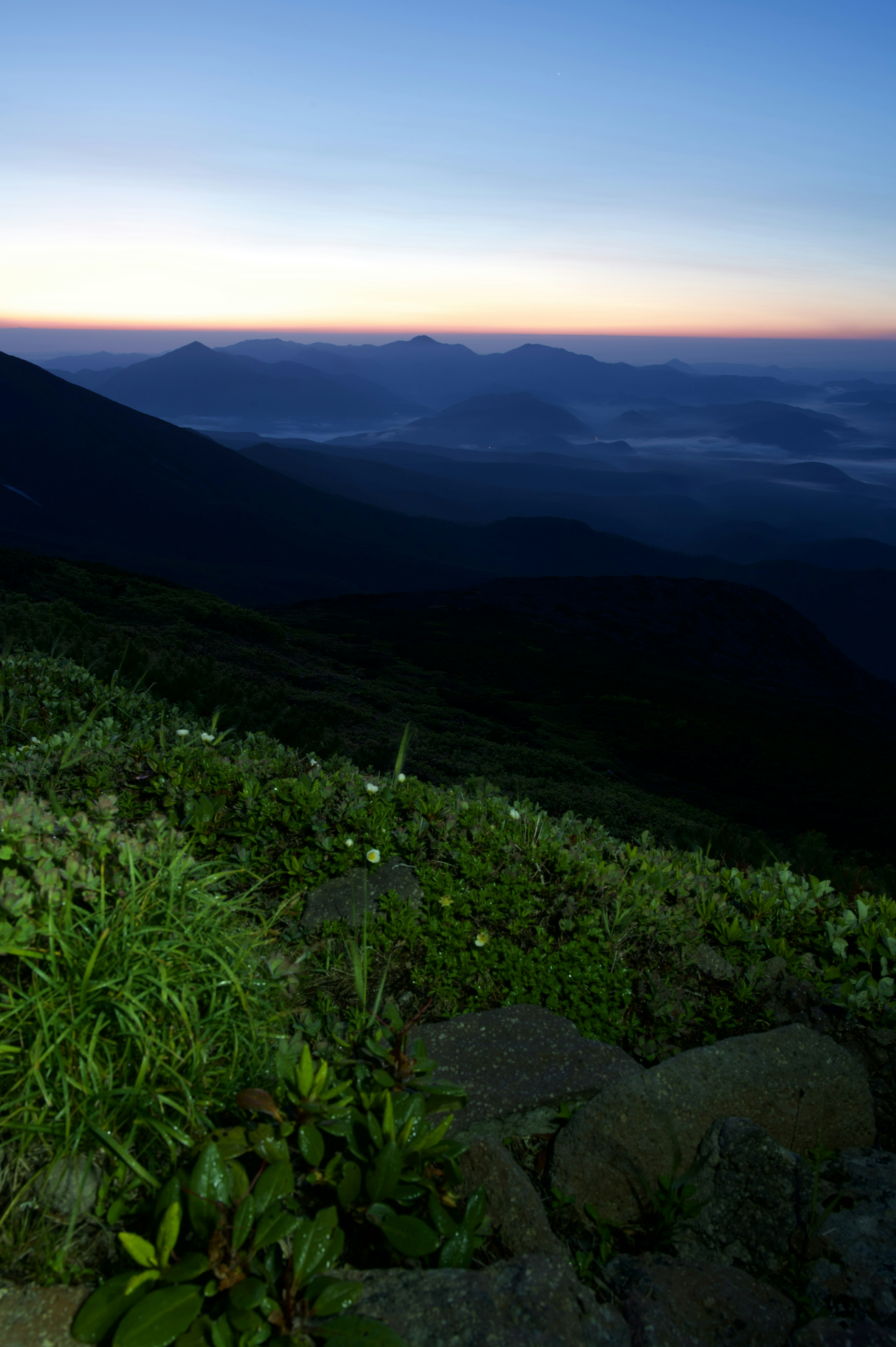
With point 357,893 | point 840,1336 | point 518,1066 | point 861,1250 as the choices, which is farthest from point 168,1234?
point 357,893

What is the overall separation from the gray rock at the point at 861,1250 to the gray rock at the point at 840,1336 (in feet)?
0.81

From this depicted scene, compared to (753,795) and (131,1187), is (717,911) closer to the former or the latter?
(131,1187)

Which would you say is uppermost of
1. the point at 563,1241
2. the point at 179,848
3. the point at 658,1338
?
the point at 179,848

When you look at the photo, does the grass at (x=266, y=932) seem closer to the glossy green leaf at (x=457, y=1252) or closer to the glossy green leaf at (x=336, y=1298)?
the glossy green leaf at (x=336, y=1298)

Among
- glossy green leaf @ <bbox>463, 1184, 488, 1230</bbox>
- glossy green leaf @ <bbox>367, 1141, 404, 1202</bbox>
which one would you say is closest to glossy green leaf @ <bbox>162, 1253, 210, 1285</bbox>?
glossy green leaf @ <bbox>367, 1141, 404, 1202</bbox>

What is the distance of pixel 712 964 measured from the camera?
4855 mm

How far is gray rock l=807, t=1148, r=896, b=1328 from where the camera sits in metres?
2.84

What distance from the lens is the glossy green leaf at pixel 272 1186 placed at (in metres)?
2.50

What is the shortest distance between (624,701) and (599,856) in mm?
42627

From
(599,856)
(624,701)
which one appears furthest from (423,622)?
(599,856)

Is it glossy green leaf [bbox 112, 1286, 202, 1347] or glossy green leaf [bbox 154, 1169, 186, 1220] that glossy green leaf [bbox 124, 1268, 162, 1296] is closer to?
glossy green leaf [bbox 112, 1286, 202, 1347]

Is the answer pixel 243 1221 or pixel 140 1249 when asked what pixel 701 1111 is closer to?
pixel 243 1221

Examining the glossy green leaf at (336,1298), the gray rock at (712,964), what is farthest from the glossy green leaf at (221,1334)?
the gray rock at (712,964)

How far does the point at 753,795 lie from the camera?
3300 centimetres
